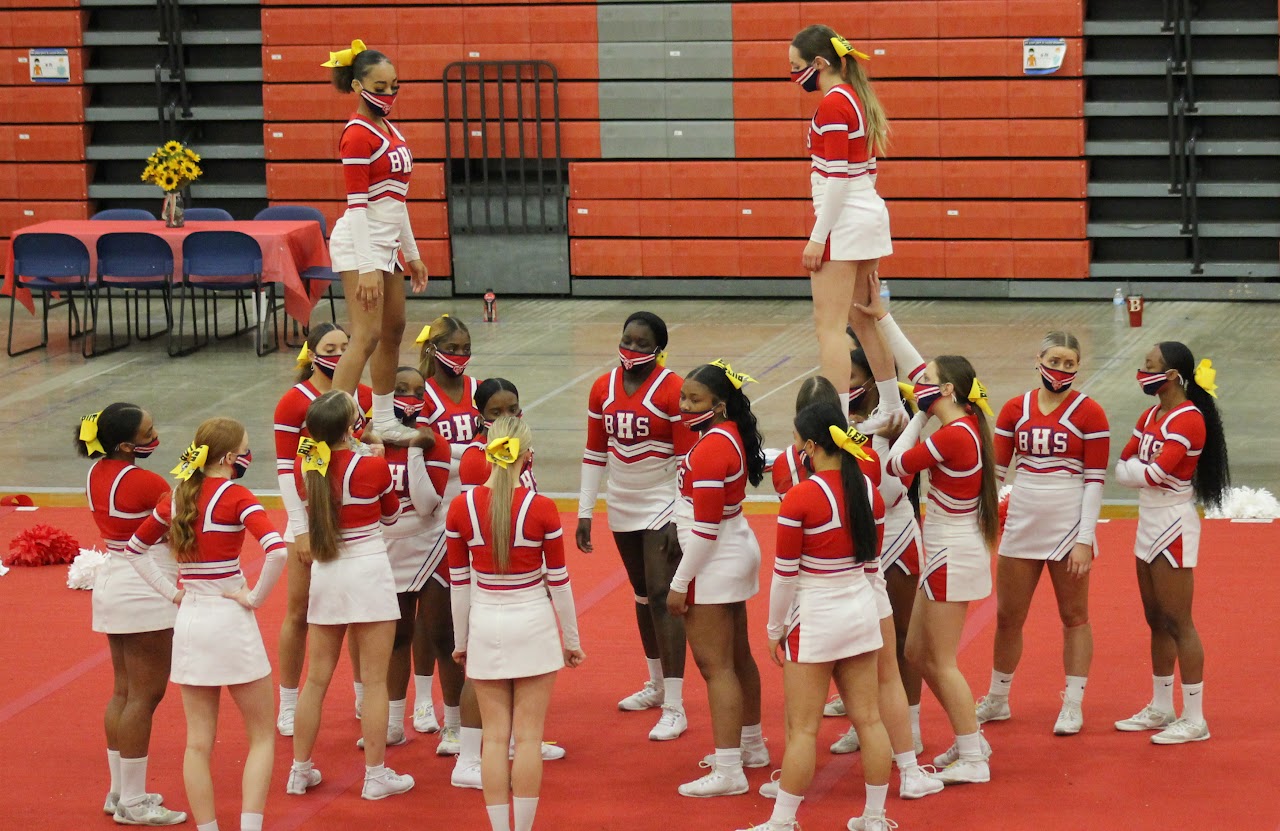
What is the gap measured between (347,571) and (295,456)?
65 centimetres

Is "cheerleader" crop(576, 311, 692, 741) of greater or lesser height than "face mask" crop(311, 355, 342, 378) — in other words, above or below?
below

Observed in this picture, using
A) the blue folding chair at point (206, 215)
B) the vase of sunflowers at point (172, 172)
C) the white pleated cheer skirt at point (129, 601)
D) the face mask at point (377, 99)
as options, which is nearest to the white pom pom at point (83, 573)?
the white pleated cheer skirt at point (129, 601)

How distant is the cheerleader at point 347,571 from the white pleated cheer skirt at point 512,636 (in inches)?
20.8

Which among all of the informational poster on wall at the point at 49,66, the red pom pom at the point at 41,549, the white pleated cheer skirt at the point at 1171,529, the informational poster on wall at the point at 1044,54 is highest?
the informational poster on wall at the point at 49,66

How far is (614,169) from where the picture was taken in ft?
54.3

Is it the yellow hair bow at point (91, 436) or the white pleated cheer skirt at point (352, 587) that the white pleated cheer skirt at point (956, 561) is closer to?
the white pleated cheer skirt at point (352, 587)

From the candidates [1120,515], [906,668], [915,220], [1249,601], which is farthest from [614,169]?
[906,668]

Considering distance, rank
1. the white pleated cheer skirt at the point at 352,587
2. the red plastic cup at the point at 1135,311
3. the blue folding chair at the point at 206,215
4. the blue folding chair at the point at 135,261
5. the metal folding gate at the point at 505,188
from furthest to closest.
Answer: the metal folding gate at the point at 505,188 → the blue folding chair at the point at 206,215 → the red plastic cup at the point at 1135,311 → the blue folding chair at the point at 135,261 → the white pleated cheer skirt at the point at 352,587

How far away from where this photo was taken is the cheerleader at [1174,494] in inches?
234

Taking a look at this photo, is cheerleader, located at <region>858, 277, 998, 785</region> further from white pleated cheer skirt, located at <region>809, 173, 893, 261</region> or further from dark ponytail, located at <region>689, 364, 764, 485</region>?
white pleated cheer skirt, located at <region>809, 173, 893, 261</region>

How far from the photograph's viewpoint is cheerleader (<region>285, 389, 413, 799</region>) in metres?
5.62

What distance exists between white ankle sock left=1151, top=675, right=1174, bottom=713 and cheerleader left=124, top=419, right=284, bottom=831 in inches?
126

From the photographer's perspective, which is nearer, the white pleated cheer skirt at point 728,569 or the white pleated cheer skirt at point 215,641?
the white pleated cheer skirt at point 215,641

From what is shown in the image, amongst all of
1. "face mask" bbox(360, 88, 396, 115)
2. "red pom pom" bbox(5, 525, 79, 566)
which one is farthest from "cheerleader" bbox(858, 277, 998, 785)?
"red pom pom" bbox(5, 525, 79, 566)
